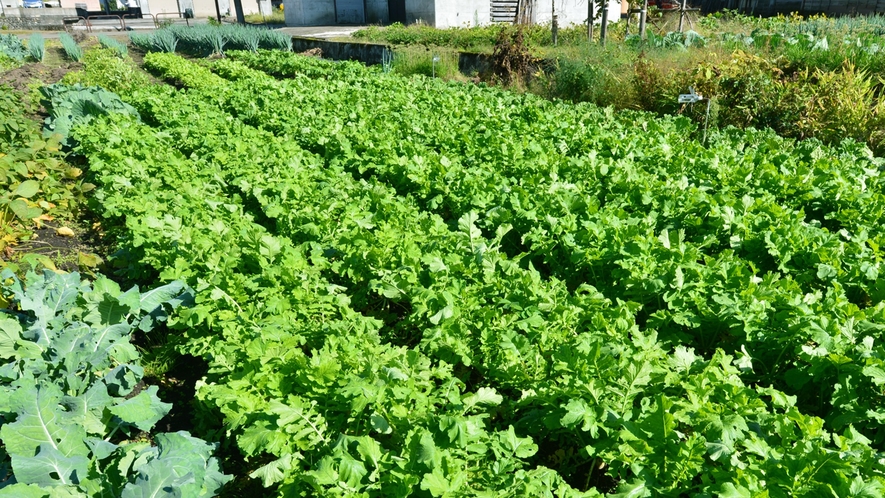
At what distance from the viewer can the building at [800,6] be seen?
25172 mm

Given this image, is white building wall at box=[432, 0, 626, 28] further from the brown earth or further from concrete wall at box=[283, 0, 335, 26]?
the brown earth

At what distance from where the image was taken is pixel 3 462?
2.91m

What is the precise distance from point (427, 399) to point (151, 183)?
4274mm

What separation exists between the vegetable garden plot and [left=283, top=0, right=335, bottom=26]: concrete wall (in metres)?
26.9

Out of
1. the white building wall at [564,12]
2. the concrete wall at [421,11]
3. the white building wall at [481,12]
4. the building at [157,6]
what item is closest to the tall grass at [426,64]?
the white building wall at [481,12]

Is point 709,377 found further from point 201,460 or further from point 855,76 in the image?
point 855,76

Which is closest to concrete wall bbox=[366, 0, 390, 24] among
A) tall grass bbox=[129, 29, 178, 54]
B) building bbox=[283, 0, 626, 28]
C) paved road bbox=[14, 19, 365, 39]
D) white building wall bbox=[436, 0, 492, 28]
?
building bbox=[283, 0, 626, 28]

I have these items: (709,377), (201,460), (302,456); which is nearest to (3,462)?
(201,460)

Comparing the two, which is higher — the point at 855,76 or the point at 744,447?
the point at 855,76

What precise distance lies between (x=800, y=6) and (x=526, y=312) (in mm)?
31645

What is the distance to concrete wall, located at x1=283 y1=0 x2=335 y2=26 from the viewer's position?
31098 millimetres

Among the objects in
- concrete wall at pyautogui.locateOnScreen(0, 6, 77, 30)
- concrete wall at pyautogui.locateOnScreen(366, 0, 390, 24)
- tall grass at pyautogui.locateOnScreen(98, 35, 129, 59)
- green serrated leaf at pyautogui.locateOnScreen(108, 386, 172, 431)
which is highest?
concrete wall at pyautogui.locateOnScreen(0, 6, 77, 30)

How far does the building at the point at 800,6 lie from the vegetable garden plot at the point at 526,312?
24.8 m

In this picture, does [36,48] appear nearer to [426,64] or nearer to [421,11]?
Result: [426,64]
